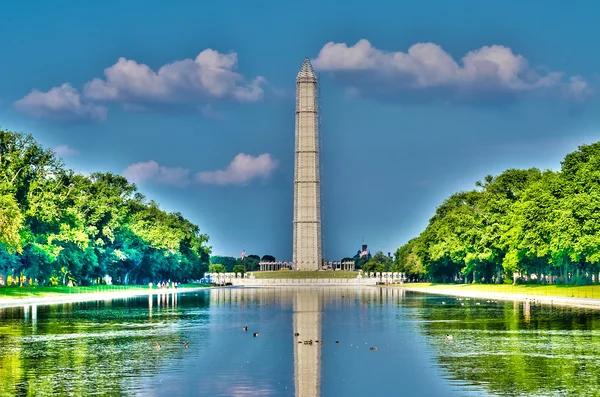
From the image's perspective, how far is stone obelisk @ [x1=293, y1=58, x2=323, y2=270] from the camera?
17600 centimetres

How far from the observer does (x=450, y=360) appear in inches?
Answer: 1118

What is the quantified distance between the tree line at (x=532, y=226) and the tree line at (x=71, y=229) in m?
39.7

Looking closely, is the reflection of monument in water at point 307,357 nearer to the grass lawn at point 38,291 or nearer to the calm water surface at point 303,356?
the calm water surface at point 303,356

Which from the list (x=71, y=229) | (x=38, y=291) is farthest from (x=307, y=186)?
(x=38, y=291)

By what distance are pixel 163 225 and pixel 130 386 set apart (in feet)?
400

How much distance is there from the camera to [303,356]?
29.9 m

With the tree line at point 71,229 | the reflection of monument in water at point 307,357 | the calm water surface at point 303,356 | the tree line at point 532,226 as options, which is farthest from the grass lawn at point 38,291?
the tree line at point 532,226

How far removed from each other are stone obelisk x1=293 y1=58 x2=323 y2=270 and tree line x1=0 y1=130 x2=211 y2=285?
36361mm

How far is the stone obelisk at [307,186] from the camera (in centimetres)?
17600

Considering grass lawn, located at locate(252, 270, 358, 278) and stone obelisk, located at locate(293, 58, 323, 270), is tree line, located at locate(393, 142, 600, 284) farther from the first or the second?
stone obelisk, located at locate(293, 58, 323, 270)

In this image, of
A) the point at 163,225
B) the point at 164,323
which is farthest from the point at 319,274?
the point at 164,323

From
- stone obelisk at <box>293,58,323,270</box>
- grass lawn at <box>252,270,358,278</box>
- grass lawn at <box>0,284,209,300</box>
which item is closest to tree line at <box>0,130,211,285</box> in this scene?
grass lawn at <box>0,284,209,300</box>

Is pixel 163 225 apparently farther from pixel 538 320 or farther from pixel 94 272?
pixel 538 320

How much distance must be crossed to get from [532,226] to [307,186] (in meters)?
89.6
